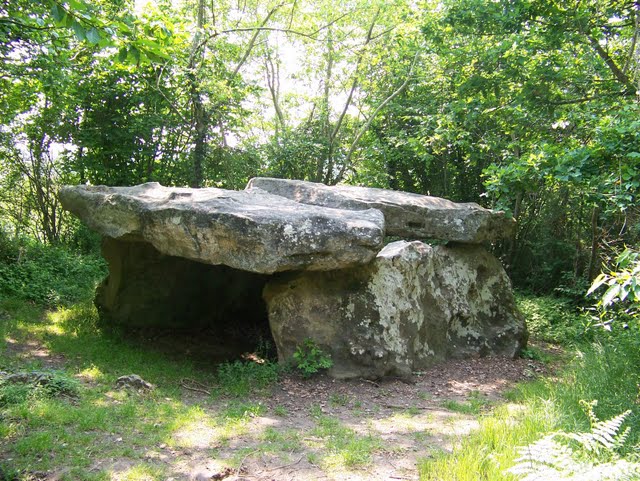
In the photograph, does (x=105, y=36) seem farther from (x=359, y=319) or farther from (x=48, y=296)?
(x=48, y=296)

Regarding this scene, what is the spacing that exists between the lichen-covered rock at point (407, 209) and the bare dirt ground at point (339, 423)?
81.1 inches

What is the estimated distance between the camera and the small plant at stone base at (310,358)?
642 centimetres

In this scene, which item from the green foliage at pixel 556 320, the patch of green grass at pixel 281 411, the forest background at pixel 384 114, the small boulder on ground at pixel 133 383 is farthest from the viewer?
the green foliage at pixel 556 320

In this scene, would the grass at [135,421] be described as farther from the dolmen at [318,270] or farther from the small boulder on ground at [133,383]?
the dolmen at [318,270]

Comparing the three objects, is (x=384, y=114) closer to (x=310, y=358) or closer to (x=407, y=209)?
(x=407, y=209)

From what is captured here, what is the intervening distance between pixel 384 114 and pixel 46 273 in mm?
9442

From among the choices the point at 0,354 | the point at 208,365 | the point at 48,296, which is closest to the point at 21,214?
the point at 48,296

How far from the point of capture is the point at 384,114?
14609 mm

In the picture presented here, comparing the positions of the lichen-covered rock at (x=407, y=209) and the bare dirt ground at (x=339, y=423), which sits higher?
the lichen-covered rock at (x=407, y=209)

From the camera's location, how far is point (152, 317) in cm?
871

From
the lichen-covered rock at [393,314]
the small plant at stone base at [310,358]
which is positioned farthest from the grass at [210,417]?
the lichen-covered rock at [393,314]

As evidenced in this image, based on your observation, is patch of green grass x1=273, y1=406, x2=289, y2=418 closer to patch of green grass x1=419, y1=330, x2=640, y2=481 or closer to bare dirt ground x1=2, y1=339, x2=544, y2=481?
bare dirt ground x1=2, y1=339, x2=544, y2=481

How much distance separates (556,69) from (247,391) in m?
7.32

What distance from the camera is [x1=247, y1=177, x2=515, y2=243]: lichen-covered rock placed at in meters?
8.06
